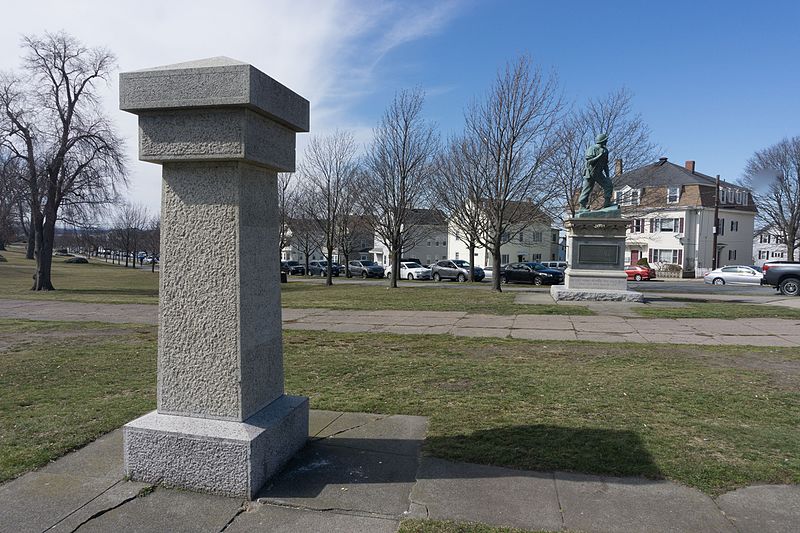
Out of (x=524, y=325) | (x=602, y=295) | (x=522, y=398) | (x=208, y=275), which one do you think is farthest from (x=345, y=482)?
(x=602, y=295)

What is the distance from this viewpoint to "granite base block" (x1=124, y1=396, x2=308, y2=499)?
119 inches

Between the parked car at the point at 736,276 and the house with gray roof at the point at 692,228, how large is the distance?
1285 centimetres

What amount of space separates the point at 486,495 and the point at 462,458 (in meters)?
0.56

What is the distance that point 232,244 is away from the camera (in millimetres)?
3162

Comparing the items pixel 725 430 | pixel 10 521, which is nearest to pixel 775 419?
pixel 725 430

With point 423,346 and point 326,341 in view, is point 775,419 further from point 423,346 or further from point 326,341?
point 326,341

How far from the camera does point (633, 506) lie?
119 inches

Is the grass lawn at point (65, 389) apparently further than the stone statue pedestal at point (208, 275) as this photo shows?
Yes

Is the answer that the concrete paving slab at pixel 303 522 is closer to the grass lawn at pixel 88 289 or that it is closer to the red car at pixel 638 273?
the grass lawn at pixel 88 289

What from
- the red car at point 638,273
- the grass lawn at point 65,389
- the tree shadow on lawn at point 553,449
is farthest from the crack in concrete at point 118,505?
the red car at point 638,273

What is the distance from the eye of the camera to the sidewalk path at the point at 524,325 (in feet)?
33.1

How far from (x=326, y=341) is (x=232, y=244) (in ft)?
22.0

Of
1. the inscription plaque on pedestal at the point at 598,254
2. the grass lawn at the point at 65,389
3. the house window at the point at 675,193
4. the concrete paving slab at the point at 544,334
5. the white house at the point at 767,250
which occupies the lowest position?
the grass lawn at the point at 65,389

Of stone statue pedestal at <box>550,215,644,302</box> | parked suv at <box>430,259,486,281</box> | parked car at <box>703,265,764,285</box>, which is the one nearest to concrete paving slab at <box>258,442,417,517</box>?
stone statue pedestal at <box>550,215,644,302</box>
